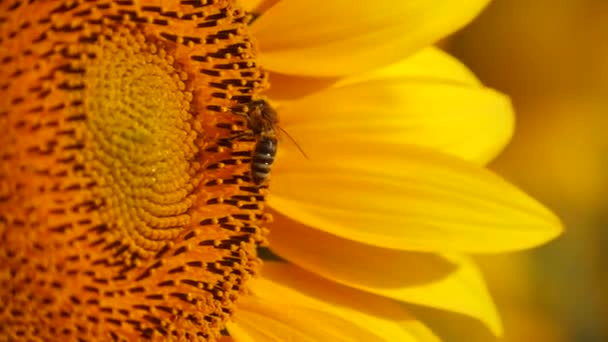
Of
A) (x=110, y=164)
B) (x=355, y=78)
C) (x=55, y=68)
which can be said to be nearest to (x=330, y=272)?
(x=355, y=78)

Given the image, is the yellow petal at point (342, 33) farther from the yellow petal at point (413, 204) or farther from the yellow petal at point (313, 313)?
the yellow petal at point (313, 313)

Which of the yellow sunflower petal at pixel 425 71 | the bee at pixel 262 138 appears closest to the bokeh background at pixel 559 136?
the yellow sunflower petal at pixel 425 71

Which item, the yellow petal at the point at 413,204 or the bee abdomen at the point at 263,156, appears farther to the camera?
the yellow petal at the point at 413,204

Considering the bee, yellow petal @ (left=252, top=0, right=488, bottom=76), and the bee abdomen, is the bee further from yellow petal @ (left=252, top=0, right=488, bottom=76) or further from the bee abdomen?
yellow petal @ (left=252, top=0, right=488, bottom=76)

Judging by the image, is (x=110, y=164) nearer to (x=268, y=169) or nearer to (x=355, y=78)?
(x=268, y=169)

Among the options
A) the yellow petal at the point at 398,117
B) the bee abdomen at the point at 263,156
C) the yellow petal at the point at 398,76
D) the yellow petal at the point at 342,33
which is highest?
the yellow petal at the point at 342,33
